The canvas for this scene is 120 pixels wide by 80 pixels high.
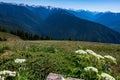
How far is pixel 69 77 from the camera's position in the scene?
1541cm

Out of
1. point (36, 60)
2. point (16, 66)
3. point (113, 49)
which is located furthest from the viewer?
point (113, 49)

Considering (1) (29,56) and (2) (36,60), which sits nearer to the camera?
(2) (36,60)

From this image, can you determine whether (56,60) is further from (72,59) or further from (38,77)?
(38,77)

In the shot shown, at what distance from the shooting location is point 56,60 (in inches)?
715

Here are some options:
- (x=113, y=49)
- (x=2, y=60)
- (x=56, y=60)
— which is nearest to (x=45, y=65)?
(x=56, y=60)

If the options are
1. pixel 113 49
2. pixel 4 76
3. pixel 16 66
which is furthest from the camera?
pixel 113 49

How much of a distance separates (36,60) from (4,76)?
13.0 ft

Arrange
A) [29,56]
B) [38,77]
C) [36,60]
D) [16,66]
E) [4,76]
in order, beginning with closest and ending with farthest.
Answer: [4,76]
[38,77]
[16,66]
[36,60]
[29,56]

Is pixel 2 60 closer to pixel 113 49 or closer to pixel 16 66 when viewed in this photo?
pixel 16 66

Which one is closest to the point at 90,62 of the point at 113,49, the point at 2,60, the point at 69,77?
the point at 69,77

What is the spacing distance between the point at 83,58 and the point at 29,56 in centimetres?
415

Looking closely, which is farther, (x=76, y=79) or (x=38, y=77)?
(x=38, y=77)

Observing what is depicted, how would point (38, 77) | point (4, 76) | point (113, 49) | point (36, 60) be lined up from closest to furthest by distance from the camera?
point (4, 76), point (38, 77), point (36, 60), point (113, 49)

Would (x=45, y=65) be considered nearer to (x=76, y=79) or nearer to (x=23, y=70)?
(x=23, y=70)
